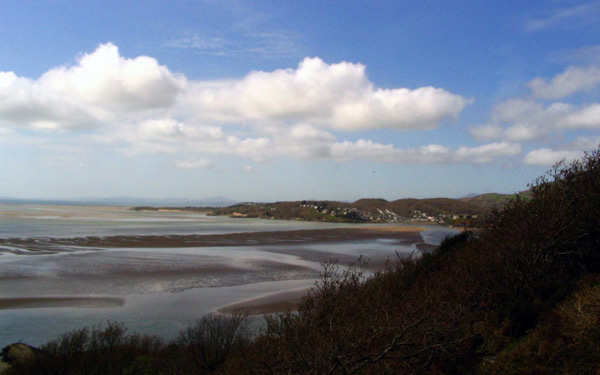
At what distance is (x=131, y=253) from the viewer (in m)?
35.1

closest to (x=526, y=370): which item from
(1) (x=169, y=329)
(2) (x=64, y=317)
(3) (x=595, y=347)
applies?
(3) (x=595, y=347)

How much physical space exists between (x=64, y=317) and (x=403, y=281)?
14.3 metres

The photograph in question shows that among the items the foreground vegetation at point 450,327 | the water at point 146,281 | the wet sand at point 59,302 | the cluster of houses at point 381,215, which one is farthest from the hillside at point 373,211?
the foreground vegetation at point 450,327

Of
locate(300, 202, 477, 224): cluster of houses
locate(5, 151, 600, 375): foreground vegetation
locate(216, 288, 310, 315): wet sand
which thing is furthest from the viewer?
locate(300, 202, 477, 224): cluster of houses

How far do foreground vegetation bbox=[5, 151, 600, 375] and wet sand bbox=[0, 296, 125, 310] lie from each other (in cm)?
690

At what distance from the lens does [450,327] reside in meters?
7.78

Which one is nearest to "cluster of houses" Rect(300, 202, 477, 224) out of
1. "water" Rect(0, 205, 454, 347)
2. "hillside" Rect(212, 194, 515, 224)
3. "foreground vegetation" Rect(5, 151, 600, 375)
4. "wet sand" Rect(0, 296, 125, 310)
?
"hillside" Rect(212, 194, 515, 224)

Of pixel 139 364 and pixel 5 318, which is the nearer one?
pixel 139 364

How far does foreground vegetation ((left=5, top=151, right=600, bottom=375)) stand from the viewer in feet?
21.6

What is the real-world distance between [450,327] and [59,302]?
18.8 meters

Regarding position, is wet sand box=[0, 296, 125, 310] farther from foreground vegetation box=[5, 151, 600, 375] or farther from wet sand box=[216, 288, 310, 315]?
foreground vegetation box=[5, 151, 600, 375]

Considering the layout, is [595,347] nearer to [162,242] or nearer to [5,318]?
[5,318]

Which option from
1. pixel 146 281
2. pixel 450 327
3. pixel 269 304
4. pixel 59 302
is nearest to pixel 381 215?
pixel 146 281

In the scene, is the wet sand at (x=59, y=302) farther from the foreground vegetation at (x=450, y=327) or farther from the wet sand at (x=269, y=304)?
the foreground vegetation at (x=450, y=327)
